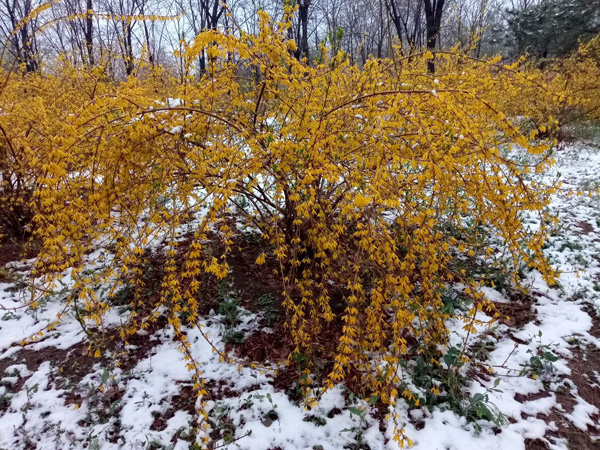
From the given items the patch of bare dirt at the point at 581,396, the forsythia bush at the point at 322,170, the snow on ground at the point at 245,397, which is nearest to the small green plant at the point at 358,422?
the snow on ground at the point at 245,397

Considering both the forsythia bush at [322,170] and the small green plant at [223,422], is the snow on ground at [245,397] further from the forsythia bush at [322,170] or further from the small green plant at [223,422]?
the forsythia bush at [322,170]

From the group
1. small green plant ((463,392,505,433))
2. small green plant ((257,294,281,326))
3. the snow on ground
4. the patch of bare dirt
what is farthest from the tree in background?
small green plant ((463,392,505,433))

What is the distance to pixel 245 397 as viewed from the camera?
2203 mm

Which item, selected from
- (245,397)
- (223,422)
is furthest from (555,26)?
(223,422)

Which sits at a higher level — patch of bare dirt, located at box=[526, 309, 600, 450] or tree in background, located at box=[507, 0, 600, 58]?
tree in background, located at box=[507, 0, 600, 58]

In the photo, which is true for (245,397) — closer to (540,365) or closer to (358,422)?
(358,422)

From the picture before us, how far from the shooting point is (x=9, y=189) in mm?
3791

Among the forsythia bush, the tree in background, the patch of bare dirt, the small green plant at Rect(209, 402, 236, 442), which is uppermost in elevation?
the tree in background

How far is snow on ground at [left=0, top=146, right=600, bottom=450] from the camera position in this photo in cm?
195

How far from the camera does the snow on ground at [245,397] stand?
6.38 feet

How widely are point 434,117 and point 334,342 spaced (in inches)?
66.3

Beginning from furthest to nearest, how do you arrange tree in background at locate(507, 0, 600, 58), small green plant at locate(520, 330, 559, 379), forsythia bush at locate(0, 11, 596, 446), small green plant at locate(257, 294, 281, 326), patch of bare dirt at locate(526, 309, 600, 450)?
tree in background at locate(507, 0, 600, 58) → small green plant at locate(257, 294, 281, 326) → small green plant at locate(520, 330, 559, 379) → patch of bare dirt at locate(526, 309, 600, 450) → forsythia bush at locate(0, 11, 596, 446)

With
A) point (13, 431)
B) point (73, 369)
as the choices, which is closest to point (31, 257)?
point (73, 369)

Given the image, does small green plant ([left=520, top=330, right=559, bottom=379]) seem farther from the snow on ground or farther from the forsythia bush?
the forsythia bush
